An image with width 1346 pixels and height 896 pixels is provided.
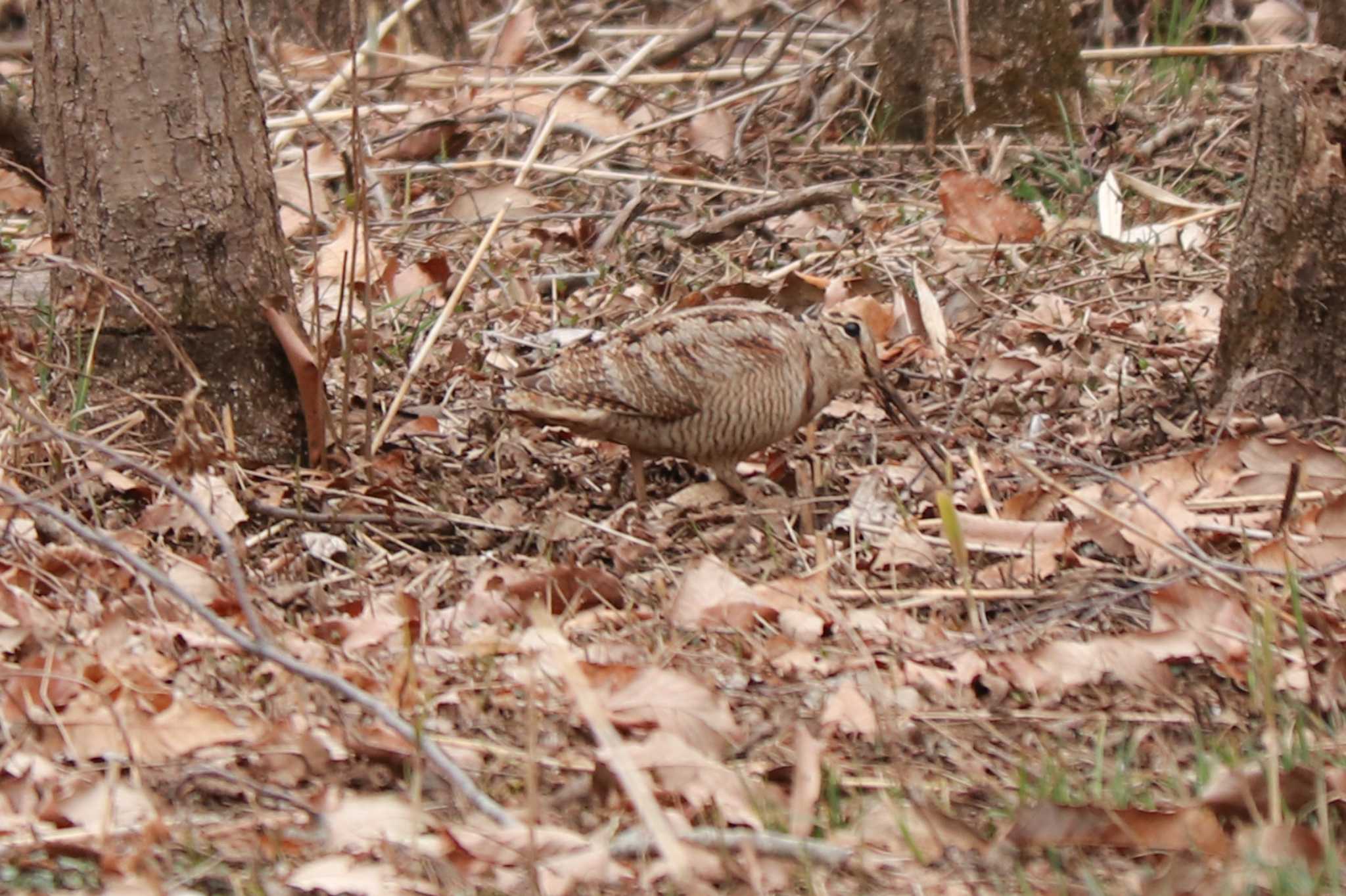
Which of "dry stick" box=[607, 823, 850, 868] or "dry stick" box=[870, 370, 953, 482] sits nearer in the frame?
"dry stick" box=[607, 823, 850, 868]

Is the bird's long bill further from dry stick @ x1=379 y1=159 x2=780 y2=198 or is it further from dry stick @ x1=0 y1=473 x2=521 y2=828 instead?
dry stick @ x1=0 y1=473 x2=521 y2=828

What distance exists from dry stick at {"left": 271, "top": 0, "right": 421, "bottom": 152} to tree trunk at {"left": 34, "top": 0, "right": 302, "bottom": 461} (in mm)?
2512

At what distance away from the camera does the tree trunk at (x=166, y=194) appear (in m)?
3.83

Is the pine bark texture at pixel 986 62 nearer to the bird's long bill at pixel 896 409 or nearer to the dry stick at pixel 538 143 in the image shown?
the dry stick at pixel 538 143

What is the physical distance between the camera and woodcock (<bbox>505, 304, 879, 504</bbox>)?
4293 millimetres

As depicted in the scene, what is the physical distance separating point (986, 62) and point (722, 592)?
3.70m

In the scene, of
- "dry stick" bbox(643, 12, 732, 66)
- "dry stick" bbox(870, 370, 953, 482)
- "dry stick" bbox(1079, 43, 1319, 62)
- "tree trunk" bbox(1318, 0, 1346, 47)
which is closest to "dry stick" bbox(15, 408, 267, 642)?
"dry stick" bbox(870, 370, 953, 482)

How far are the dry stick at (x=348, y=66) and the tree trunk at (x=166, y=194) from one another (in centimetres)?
251

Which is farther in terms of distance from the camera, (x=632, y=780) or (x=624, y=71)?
(x=624, y=71)

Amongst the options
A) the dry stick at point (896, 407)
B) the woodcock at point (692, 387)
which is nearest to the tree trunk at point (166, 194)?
the woodcock at point (692, 387)

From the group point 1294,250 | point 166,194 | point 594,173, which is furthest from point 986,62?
point 166,194

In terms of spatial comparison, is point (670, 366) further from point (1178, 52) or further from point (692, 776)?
point (1178, 52)

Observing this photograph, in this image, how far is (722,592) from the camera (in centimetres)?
337

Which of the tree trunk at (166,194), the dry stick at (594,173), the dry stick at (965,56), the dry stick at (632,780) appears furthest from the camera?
the dry stick at (594,173)
